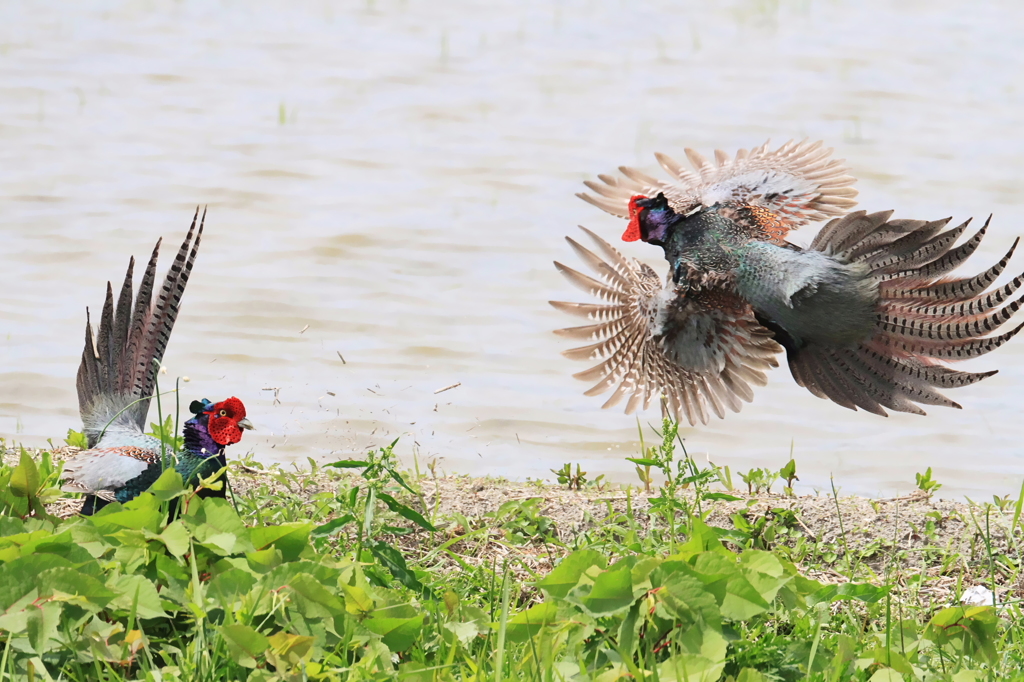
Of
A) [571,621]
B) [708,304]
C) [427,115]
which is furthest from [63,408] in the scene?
[427,115]

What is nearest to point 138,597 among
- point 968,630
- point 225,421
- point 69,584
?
point 69,584

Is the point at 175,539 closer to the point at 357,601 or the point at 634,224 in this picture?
the point at 357,601

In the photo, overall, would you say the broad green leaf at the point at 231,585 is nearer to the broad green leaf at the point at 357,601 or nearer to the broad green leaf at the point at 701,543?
the broad green leaf at the point at 357,601

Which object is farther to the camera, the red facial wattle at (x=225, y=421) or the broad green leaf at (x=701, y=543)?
the red facial wattle at (x=225, y=421)

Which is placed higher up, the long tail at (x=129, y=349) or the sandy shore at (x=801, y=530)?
the long tail at (x=129, y=349)

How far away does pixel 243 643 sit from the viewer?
2318mm

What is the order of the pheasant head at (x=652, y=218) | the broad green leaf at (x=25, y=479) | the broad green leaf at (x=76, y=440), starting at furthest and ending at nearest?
the pheasant head at (x=652, y=218)
the broad green leaf at (x=76, y=440)
the broad green leaf at (x=25, y=479)

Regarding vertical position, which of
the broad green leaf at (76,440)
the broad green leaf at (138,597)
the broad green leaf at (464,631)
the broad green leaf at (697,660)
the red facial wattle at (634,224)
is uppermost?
the red facial wattle at (634,224)

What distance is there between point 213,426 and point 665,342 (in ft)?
7.65

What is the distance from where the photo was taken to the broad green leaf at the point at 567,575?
2.55 m

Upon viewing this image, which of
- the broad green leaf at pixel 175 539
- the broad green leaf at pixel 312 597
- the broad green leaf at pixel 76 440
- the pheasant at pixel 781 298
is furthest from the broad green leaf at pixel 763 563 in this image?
the broad green leaf at pixel 76 440

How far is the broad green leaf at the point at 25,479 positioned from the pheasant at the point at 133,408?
1.13 ft

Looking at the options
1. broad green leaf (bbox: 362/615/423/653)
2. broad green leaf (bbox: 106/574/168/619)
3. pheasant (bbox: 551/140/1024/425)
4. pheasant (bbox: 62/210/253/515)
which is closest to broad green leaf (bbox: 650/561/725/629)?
broad green leaf (bbox: 362/615/423/653)

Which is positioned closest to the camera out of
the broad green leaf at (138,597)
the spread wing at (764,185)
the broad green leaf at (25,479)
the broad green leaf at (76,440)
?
the broad green leaf at (138,597)
